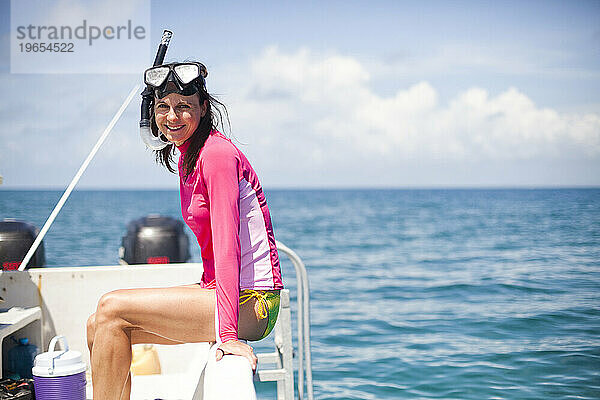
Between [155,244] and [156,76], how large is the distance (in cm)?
227

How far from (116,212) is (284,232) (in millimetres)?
16285

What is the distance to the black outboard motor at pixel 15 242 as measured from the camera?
3625 mm

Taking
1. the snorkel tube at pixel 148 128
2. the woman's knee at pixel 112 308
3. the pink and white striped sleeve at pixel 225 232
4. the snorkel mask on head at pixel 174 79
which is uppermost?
the snorkel mask on head at pixel 174 79

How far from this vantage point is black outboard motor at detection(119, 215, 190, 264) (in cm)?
426

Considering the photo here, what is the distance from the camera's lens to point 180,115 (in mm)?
2148

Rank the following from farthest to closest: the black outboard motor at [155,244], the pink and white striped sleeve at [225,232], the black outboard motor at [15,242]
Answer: the black outboard motor at [155,244], the black outboard motor at [15,242], the pink and white striped sleeve at [225,232]

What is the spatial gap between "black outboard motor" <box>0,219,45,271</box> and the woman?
169 cm

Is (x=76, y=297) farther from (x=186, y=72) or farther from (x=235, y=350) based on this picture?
(x=235, y=350)

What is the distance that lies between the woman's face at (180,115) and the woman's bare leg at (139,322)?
490 millimetres

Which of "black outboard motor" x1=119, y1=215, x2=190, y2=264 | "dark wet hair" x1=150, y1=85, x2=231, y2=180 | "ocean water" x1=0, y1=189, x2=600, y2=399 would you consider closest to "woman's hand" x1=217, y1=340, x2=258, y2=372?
"dark wet hair" x1=150, y1=85, x2=231, y2=180

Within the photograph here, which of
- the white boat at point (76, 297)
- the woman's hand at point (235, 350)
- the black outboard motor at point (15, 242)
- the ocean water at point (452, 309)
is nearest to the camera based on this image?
the woman's hand at point (235, 350)

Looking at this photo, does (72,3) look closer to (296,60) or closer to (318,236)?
(318,236)

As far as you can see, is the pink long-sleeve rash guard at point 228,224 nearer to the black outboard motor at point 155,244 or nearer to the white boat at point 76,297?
the white boat at point 76,297

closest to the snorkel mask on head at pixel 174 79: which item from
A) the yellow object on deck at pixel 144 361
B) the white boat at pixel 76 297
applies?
the white boat at pixel 76 297
